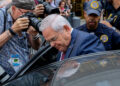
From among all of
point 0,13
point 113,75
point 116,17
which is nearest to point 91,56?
point 113,75

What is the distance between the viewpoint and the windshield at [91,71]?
1417 millimetres

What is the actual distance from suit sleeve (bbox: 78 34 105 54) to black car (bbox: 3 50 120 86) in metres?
0.08

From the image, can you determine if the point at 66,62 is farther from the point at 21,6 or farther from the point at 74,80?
the point at 21,6

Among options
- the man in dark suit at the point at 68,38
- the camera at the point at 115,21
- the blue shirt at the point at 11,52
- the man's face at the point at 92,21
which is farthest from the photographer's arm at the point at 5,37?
the camera at the point at 115,21

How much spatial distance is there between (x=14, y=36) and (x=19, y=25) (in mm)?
215

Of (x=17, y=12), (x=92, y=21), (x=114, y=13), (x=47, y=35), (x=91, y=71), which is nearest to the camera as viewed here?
(x=91, y=71)

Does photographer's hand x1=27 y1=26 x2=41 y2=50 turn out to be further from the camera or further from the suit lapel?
the camera

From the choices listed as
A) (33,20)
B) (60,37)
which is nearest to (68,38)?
(60,37)

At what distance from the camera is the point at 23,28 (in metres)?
2.37

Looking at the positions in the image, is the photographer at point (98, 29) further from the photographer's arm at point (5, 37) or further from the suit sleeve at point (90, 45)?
the photographer's arm at point (5, 37)

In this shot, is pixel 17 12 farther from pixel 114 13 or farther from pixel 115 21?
pixel 114 13

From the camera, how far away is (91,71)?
5.11ft

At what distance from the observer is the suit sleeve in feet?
6.51

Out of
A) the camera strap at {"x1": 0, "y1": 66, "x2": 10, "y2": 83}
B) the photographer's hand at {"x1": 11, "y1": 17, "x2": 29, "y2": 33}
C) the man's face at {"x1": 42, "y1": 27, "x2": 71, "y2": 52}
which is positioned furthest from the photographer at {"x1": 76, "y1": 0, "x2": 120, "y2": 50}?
the camera strap at {"x1": 0, "y1": 66, "x2": 10, "y2": 83}
